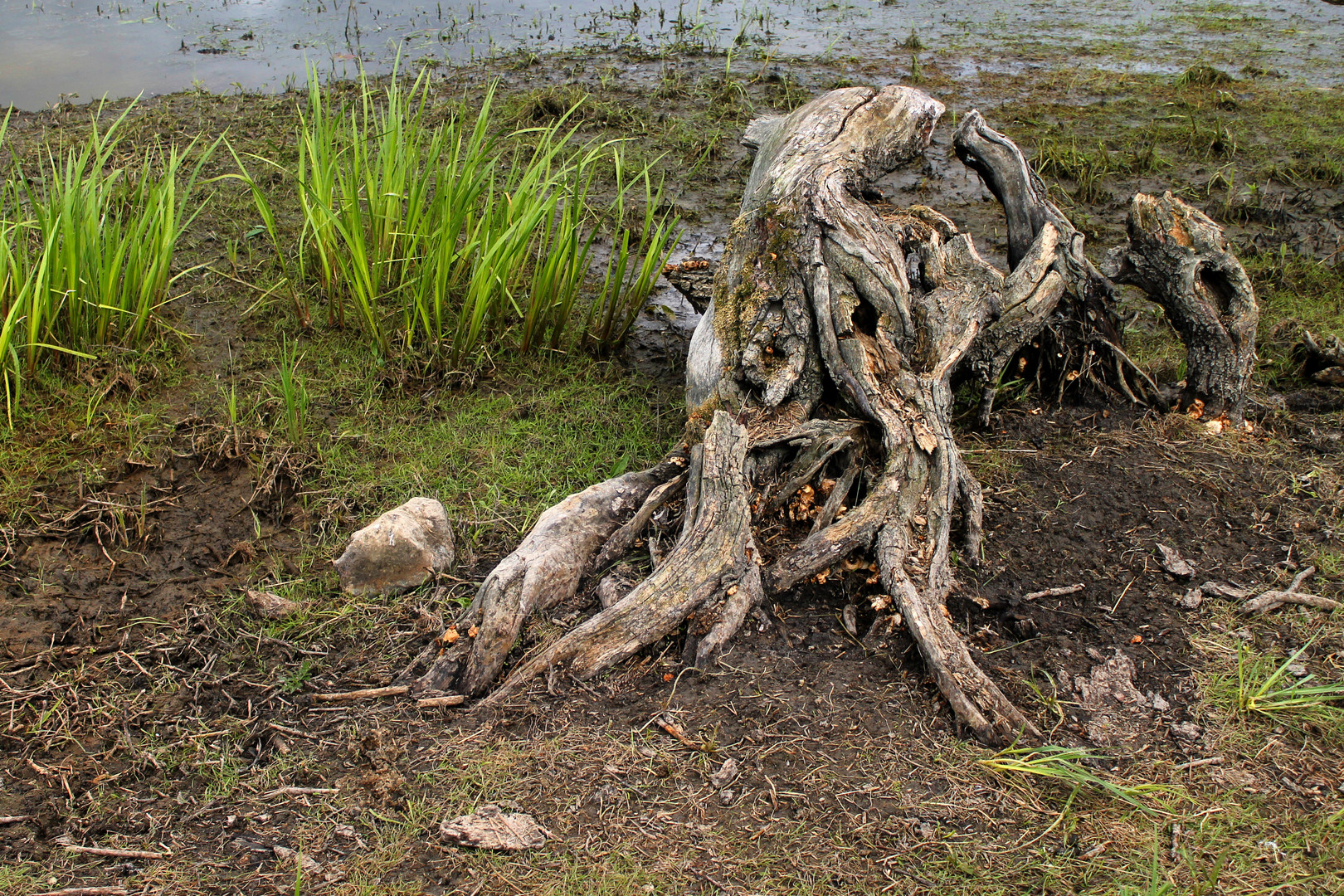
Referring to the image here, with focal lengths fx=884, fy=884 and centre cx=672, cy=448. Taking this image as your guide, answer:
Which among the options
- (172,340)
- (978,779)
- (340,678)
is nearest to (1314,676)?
(978,779)

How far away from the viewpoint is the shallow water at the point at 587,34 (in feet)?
22.7

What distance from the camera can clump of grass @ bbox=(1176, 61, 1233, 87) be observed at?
21.8 feet

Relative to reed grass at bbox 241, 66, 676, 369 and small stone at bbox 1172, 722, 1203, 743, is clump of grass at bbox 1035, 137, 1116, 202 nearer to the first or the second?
reed grass at bbox 241, 66, 676, 369

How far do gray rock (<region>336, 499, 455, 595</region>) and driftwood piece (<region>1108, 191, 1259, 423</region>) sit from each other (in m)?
2.82

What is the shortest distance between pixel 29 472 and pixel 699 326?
7.77 feet

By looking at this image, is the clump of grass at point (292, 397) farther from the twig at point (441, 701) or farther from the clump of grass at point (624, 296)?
the twig at point (441, 701)

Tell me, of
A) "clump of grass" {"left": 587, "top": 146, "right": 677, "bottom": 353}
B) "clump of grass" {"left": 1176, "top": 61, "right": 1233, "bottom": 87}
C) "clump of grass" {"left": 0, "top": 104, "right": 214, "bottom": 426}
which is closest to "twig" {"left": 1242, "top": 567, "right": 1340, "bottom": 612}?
"clump of grass" {"left": 587, "top": 146, "right": 677, "bottom": 353}

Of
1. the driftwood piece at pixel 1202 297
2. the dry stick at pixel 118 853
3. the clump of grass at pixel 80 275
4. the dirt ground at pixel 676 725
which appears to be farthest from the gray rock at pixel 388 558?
the driftwood piece at pixel 1202 297

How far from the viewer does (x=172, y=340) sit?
3.70 m

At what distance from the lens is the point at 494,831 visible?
1884mm

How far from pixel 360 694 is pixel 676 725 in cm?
82

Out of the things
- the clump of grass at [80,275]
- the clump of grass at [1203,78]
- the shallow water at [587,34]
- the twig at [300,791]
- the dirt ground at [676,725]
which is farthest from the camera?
the shallow water at [587,34]

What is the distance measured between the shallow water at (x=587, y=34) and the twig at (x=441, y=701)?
19.5 ft

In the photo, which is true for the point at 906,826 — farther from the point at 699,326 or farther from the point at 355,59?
the point at 355,59
